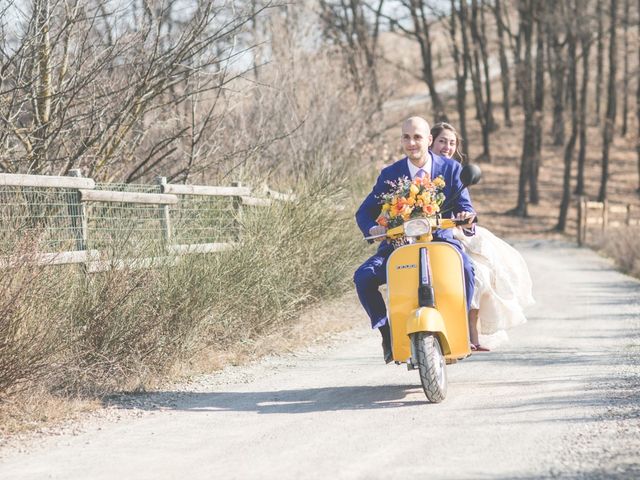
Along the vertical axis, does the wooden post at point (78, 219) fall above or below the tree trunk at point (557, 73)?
below

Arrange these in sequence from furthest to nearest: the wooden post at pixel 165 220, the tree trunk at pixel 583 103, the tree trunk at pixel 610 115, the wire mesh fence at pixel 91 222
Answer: the tree trunk at pixel 583 103
the tree trunk at pixel 610 115
the wooden post at pixel 165 220
the wire mesh fence at pixel 91 222

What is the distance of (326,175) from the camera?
13.1 metres

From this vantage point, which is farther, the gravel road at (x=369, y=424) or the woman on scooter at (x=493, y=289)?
the woman on scooter at (x=493, y=289)

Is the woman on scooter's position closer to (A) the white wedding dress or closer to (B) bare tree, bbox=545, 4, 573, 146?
(A) the white wedding dress

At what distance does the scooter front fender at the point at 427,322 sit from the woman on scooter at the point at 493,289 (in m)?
0.62

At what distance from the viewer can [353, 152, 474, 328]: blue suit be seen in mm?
7340

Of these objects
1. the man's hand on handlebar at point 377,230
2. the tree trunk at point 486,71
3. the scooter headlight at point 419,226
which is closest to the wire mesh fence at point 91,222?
the man's hand on handlebar at point 377,230

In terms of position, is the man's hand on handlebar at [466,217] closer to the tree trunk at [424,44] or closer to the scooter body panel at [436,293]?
the scooter body panel at [436,293]

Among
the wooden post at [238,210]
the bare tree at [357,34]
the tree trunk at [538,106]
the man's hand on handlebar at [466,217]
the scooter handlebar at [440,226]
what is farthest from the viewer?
the tree trunk at [538,106]

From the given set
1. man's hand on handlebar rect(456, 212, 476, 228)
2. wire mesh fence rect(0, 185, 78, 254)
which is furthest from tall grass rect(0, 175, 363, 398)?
man's hand on handlebar rect(456, 212, 476, 228)

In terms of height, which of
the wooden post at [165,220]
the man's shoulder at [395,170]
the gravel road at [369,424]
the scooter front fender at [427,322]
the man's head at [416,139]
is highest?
the man's head at [416,139]

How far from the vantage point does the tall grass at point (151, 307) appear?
6.68 metres

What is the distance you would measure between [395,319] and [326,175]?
20.5 feet

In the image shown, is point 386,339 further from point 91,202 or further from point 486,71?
point 486,71
